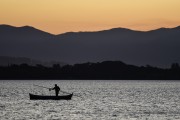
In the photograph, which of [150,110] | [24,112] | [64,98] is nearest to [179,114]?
[150,110]

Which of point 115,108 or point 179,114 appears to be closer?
point 179,114

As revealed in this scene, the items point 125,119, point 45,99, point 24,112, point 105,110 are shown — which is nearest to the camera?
point 125,119

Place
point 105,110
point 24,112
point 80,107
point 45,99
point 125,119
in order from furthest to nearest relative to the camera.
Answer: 1. point 45,99
2. point 80,107
3. point 105,110
4. point 24,112
5. point 125,119

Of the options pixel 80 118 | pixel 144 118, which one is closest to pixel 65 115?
pixel 80 118

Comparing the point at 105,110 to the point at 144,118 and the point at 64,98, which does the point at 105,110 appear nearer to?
the point at 144,118

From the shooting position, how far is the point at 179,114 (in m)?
82.8

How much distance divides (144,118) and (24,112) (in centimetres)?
1666

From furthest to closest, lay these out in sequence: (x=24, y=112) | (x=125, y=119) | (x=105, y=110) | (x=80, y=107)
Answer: (x=80, y=107) → (x=105, y=110) → (x=24, y=112) → (x=125, y=119)

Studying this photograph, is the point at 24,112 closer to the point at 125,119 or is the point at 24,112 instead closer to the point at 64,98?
the point at 125,119

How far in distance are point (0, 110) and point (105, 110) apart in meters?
14.8

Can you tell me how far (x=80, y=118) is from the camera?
246ft

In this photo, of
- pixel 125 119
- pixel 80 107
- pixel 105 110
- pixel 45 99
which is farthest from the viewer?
pixel 45 99

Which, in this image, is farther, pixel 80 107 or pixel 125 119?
pixel 80 107

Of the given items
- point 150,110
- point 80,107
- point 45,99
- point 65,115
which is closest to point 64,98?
point 45,99
